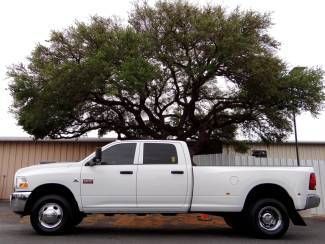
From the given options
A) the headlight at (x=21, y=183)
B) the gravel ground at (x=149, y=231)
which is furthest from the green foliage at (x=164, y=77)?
the headlight at (x=21, y=183)

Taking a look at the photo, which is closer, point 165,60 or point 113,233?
point 113,233

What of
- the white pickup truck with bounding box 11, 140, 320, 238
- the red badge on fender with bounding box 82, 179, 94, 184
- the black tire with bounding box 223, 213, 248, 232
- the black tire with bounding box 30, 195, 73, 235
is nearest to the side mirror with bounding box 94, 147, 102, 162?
the white pickup truck with bounding box 11, 140, 320, 238

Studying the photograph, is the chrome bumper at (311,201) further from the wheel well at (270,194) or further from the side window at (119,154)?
the side window at (119,154)

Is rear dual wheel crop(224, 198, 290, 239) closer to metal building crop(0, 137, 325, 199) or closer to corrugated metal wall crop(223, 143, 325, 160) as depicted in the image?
metal building crop(0, 137, 325, 199)

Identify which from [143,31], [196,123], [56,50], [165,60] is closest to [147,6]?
[143,31]

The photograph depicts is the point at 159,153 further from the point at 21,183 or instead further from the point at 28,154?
the point at 28,154

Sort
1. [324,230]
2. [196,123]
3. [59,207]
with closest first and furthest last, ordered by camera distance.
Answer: [59,207] < [324,230] < [196,123]

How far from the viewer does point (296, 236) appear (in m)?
9.66

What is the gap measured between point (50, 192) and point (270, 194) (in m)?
4.92

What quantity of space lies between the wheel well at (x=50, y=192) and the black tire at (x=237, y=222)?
A: 144 inches

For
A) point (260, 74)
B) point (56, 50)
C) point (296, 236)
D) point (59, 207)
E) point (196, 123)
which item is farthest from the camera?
point (196, 123)

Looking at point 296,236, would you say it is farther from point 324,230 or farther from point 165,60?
point 165,60

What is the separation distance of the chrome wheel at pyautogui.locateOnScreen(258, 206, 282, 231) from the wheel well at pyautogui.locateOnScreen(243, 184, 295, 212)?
313 mm

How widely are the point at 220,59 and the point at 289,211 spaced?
316 inches
